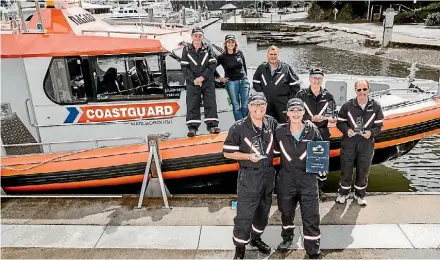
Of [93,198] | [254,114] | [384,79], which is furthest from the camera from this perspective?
[384,79]

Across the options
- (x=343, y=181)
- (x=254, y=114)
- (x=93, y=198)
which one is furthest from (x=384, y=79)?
(x=93, y=198)

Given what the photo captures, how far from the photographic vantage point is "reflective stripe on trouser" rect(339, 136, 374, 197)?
14.4ft

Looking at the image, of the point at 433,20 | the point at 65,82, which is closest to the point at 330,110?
the point at 65,82

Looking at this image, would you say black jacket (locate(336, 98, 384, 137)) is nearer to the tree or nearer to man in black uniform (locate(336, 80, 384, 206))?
man in black uniform (locate(336, 80, 384, 206))

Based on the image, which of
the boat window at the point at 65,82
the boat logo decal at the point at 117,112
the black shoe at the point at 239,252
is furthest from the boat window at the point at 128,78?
the black shoe at the point at 239,252

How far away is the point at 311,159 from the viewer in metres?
3.46

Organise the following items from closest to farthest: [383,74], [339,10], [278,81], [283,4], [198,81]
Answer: [278,81]
[198,81]
[383,74]
[339,10]
[283,4]

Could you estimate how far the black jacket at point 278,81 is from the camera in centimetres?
470

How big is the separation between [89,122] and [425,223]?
439 cm

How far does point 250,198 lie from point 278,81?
5.67 feet

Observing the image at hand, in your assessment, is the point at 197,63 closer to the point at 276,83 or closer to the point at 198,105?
the point at 198,105

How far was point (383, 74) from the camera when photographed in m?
18.0

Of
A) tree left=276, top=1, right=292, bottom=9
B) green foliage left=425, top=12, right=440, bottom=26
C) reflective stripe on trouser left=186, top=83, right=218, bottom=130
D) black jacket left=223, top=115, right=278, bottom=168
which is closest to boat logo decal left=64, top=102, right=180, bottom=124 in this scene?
reflective stripe on trouser left=186, top=83, right=218, bottom=130

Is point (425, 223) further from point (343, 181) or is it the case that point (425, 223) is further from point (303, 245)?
point (303, 245)
